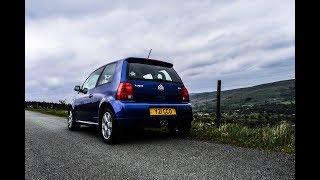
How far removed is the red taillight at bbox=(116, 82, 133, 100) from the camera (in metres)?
7.10

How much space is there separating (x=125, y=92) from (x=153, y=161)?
214 cm

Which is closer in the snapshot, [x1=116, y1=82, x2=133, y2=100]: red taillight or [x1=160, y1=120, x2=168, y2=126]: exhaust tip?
[x1=116, y1=82, x2=133, y2=100]: red taillight

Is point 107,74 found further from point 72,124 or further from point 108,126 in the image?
point 72,124

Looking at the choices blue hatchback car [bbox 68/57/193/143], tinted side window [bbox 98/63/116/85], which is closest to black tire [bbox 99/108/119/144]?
blue hatchback car [bbox 68/57/193/143]

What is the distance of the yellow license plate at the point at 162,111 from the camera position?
7191mm

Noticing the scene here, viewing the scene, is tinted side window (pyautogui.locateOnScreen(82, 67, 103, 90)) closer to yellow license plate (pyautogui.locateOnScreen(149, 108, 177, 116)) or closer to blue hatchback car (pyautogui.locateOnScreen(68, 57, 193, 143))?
blue hatchback car (pyautogui.locateOnScreen(68, 57, 193, 143))

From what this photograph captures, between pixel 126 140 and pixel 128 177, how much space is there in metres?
3.54

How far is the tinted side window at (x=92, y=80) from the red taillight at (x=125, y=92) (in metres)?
1.85

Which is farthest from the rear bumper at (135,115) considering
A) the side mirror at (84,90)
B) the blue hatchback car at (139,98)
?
the side mirror at (84,90)

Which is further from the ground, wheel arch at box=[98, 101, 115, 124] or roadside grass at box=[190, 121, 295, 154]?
wheel arch at box=[98, 101, 115, 124]

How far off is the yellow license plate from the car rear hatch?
203mm
